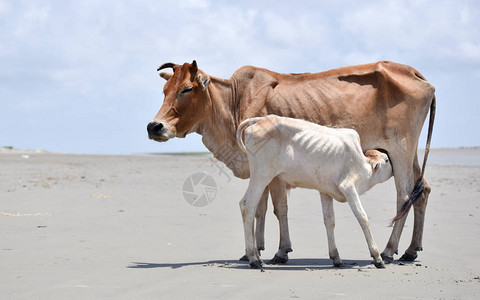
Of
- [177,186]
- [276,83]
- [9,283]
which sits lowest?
[9,283]

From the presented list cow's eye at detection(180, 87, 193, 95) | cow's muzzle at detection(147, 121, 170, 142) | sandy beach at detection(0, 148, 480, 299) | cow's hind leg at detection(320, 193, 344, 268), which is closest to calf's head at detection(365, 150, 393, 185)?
cow's hind leg at detection(320, 193, 344, 268)

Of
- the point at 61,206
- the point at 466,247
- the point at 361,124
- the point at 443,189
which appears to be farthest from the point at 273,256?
the point at 443,189

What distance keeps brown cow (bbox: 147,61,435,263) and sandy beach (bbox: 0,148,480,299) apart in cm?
61

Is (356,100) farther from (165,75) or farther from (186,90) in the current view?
(165,75)

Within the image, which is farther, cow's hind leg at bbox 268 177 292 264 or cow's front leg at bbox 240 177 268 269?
cow's hind leg at bbox 268 177 292 264

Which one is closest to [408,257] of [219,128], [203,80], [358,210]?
[358,210]

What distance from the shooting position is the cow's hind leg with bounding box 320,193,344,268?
25.1ft

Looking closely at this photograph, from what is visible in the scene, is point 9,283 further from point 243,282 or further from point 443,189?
point 443,189

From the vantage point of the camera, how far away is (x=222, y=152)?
8.86m

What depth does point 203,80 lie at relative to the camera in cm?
851

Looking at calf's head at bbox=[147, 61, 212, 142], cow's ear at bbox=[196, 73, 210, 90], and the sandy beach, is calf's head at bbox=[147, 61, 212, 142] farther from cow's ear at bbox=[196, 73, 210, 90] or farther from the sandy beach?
the sandy beach

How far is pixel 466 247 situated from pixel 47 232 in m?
6.16

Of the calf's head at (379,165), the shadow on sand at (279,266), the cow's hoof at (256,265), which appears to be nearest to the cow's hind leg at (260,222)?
the shadow on sand at (279,266)

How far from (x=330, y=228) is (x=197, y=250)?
2.07m
